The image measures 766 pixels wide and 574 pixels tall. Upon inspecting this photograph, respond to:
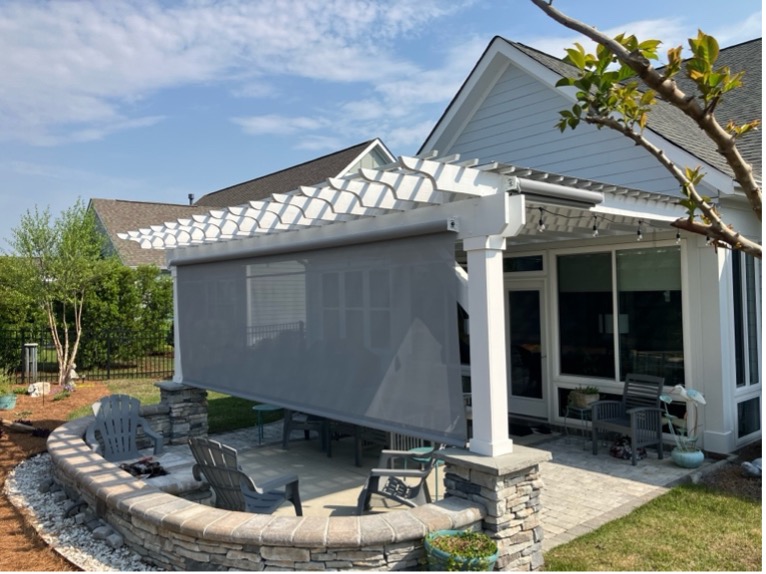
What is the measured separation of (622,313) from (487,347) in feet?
13.5

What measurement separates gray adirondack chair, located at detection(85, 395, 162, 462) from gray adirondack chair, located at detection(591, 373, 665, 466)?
571 centimetres

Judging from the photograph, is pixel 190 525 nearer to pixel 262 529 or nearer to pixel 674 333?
pixel 262 529

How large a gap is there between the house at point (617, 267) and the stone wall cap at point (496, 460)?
2286mm

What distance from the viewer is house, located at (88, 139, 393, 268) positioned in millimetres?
21125

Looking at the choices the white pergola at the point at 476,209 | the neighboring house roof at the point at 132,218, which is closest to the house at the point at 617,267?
the white pergola at the point at 476,209

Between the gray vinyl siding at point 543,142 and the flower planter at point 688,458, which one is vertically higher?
the gray vinyl siding at point 543,142

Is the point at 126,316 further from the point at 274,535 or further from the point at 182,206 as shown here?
the point at 274,535

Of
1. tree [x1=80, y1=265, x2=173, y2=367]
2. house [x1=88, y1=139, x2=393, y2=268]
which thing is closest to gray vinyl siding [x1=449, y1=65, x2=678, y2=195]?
tree [x1=80, y1=265, x2=173, y2=367]

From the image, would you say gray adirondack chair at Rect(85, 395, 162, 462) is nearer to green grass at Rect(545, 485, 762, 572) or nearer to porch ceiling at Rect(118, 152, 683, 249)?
porch ceiling at Rect(118, 152, 683, 249)

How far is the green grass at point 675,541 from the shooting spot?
13.8ft

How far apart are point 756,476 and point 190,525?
5.68 metres

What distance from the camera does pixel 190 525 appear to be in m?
4.09

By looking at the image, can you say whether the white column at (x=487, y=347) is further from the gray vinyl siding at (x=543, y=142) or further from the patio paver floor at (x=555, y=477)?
the gray vinyl siding at (x=543, y=142)

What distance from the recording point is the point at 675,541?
4.58 meters
